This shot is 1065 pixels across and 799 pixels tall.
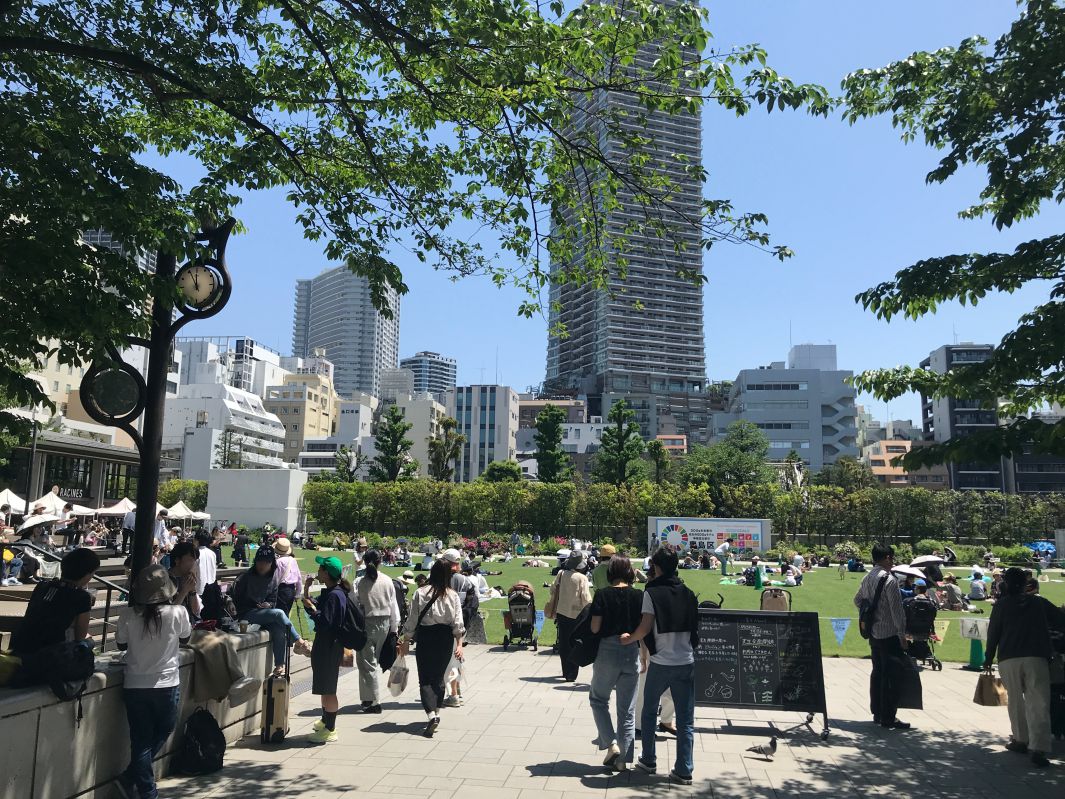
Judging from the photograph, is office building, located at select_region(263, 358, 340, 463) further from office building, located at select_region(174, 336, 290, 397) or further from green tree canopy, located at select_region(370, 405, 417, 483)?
green tree canopy, located at select_region(370, 405, 417, 483)

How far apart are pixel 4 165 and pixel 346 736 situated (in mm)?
5586

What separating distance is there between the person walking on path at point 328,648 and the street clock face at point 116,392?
2.36m

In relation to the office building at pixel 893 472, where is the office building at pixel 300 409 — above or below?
above

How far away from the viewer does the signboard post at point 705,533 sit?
37.5 meters

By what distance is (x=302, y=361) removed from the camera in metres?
171

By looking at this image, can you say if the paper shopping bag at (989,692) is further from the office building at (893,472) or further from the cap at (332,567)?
the office building at (893,472)

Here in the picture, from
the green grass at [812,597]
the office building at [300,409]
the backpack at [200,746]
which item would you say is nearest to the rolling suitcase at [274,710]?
the backpack at [200,746]

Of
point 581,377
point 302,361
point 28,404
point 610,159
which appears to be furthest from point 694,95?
point 302,361

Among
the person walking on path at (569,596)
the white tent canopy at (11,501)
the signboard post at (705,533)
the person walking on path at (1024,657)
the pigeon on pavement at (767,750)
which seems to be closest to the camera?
the pigeon on pavement at (767,750)

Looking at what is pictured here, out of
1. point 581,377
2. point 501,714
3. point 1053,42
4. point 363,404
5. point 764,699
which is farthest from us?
point 581,377

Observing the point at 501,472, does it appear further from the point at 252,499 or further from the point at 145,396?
the point at 145,396

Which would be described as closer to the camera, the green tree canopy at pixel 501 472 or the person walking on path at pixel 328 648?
the person walking on path at pixel 328 648

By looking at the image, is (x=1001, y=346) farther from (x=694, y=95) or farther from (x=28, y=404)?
(x=28, y=404)

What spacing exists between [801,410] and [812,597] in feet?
308
